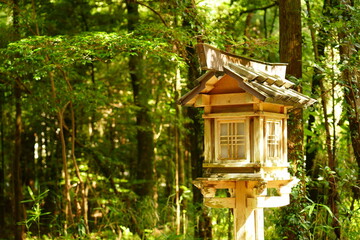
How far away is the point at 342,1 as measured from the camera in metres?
7.17

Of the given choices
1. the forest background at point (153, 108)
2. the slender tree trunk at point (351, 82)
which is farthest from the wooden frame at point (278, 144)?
the slender tree trunk at point (351, 82)

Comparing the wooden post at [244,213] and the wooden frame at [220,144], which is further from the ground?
the wooden frame at [220,144]

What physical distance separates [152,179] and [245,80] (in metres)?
7.07

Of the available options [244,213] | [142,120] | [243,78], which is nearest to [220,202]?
[244,213]

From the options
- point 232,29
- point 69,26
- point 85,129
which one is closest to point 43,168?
point 85,129

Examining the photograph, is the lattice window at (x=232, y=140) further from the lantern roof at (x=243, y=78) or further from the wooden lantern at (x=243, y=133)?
the lantern roof at (x=243, y=78)

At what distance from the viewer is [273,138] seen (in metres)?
5.41

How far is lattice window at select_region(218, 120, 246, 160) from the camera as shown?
5.18 m

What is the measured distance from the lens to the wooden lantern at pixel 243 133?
16.7 ft

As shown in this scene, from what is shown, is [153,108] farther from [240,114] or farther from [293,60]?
[240,114]

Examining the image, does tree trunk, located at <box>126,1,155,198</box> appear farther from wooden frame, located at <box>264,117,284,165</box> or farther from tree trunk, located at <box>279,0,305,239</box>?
wooden frame, located at <box>264,117,284,165</box>

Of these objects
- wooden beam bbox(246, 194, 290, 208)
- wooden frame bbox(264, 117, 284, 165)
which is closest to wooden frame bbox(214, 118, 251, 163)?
wooden frame bbox(264, 117, 284, 165)

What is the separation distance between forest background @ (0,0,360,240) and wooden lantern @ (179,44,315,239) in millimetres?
801

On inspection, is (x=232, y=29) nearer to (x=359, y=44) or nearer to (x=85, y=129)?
(x=359, y=44)
